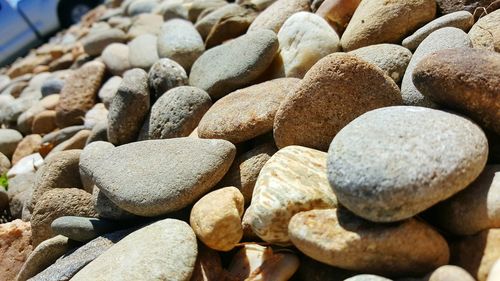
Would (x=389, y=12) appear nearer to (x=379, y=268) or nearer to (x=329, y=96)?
(x=329, y=96)

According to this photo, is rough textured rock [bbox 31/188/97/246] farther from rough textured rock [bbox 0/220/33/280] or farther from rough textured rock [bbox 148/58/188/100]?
rough textured rock [bbox 148/58/188/100]

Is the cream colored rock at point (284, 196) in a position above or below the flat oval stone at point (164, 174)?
below

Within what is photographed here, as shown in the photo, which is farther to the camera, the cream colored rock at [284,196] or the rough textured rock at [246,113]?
the rough textured rock at [246,113]

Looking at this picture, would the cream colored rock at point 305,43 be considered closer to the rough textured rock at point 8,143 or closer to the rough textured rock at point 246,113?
the rough textured rock at point 246,113

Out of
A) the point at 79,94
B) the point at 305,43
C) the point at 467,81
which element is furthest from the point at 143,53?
the point at 467,81

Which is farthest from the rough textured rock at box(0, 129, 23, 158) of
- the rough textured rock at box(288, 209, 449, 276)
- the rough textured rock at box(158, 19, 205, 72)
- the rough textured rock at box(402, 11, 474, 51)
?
the rough textured rock at box(288, 209, 449, 276)

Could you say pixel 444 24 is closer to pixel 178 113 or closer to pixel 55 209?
pixel 178 113

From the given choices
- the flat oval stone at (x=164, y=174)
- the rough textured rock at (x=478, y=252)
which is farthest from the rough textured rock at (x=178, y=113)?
the rough textured rock at (x=478, y=252)
